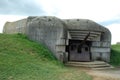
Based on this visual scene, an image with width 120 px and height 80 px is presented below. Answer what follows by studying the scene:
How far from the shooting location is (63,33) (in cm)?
1459

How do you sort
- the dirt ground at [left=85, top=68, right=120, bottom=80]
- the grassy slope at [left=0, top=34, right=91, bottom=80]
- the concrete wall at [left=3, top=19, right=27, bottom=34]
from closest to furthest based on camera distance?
the grassy slope at [left=0, top=34, right=91, bottom=80] → the dirt ground at [left=85, top=68, right=120, bottom=80] → the concrete wall at [left=3, top=19, right=27, bottom=34]

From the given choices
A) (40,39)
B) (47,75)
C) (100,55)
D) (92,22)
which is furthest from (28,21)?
(47,75)

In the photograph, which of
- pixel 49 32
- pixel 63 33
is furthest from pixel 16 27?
pixel 63 33

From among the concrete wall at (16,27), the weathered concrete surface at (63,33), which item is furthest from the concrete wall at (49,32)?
the concrete wall at (16,27)

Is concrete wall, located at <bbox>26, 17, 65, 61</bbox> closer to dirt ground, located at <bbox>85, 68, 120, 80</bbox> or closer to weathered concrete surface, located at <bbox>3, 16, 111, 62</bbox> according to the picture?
weathered concrete surface, located at <bbox>3, 16, 111, 62</bbox>

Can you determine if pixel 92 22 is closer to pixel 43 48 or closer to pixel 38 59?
pixel 43 48

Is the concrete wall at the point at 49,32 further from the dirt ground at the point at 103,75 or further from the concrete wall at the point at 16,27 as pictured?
the dirt ground at the point at 103,75

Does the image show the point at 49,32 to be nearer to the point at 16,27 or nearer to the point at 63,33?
the point at 63,33

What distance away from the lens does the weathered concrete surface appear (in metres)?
14.5

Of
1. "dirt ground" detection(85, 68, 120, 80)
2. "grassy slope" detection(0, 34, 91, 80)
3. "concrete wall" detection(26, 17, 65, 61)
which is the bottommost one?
"dirt ground" detection(85, 68, 120, 80)

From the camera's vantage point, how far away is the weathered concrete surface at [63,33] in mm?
14477

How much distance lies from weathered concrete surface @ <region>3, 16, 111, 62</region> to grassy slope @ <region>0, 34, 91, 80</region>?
1.98 ft

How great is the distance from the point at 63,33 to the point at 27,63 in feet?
13.9

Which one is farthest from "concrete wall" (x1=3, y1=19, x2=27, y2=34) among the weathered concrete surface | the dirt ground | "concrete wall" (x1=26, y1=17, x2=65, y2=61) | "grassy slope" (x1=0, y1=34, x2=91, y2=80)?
the dirt ground
